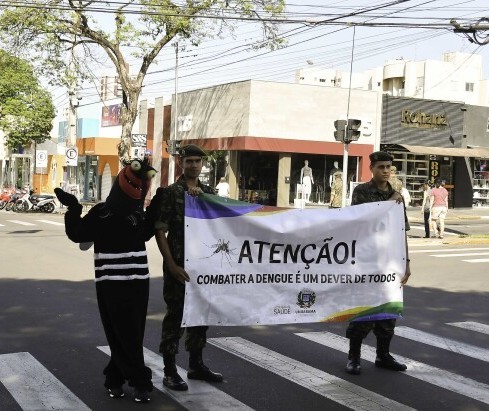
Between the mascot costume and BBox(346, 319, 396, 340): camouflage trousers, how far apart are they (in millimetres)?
1982

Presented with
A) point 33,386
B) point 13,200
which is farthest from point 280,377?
point 13,200

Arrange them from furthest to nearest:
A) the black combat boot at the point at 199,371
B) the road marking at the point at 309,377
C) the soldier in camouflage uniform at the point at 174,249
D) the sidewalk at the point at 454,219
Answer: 1. the sidewalk at the point at 454,219
2. the black combat boot at the point at 199,371
3. the soldier in camouflage uniform at the point at 174,249
4. the road marking at the point at 309,377

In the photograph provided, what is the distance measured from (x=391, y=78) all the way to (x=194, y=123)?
162 ft

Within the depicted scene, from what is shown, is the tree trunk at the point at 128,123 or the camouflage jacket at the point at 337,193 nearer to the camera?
the camouflage jacket at the point at 337,193

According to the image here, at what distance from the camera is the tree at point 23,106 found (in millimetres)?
45719

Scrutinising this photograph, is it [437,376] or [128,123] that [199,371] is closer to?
[437,376]

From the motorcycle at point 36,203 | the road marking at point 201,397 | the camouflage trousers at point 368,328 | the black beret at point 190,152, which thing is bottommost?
the motorcycle at point 36,203

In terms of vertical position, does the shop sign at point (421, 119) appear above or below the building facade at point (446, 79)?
below

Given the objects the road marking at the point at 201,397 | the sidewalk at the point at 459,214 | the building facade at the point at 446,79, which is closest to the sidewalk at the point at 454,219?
the sidewalk at the point at 459,214

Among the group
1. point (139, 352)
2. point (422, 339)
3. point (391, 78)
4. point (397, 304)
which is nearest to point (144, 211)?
point (139, 352)

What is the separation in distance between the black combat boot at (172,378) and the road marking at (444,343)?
3.24 m

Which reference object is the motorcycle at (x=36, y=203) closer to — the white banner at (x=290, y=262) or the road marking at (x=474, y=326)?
the road marking at (x=474, y=326)

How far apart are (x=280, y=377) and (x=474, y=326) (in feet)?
12.3

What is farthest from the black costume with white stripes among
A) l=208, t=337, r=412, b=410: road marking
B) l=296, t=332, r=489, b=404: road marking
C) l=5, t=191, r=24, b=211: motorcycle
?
l=5, t=191, r=24, b=211: motorcycle
